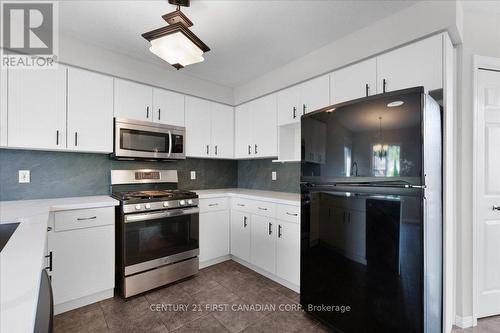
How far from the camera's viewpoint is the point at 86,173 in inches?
99.2

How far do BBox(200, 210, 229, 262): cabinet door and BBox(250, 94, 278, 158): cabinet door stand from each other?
0.98m

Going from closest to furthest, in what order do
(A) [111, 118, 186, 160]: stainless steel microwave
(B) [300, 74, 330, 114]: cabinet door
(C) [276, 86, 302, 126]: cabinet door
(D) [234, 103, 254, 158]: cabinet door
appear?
(B) [300, 74, 330, 114]: cabinet door
(A) [111, 118, 186, 160]: stainless steel microwave
(C) [276, 86, 302, 126]: cabinet door
(D) [234, 103, 254, 158]: cabinet door

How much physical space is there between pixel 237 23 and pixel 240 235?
7.68 feet

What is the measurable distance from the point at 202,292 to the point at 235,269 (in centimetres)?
61

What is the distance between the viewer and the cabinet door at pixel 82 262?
1925 mm

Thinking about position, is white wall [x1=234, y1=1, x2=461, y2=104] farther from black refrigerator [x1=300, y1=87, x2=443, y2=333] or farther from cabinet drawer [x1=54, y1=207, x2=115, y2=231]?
cabinet drawer [x1=54, y1=207, x2=115, y2=231]

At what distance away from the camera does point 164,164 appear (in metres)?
3.07

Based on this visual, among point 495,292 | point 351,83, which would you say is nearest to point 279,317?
point 495,292

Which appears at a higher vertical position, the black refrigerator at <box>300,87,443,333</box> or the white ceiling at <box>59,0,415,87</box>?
the white ceiling at <box>59,0,415,87</box>

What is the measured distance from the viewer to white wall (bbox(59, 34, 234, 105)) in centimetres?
219

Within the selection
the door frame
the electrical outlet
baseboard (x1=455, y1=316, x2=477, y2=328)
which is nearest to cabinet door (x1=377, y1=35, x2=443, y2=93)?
the door frame

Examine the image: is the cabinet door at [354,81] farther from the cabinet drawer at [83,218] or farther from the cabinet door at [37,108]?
the cabinet door at [37,108]

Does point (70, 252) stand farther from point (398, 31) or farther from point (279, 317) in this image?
point (398, 31)

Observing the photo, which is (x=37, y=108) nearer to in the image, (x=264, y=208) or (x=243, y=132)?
(x=243, y=132)
